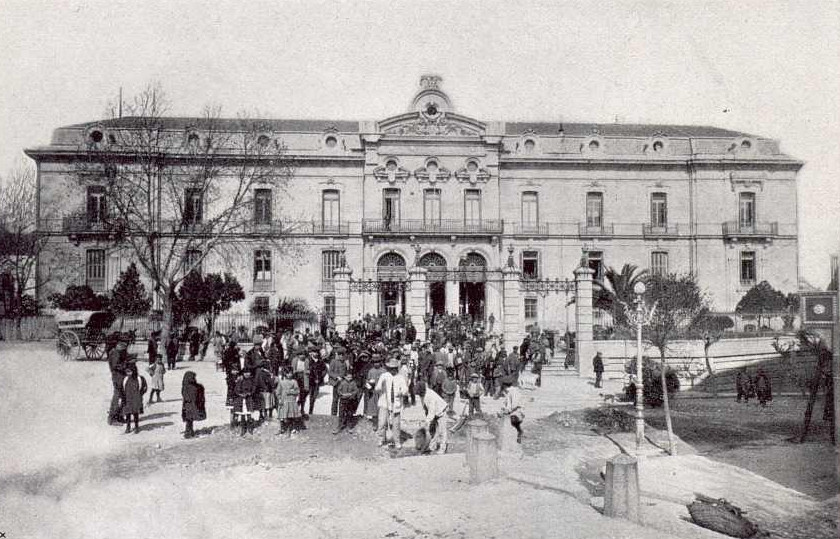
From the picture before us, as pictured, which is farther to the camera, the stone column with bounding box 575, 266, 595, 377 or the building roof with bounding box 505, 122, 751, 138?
the building roof with bounding box 505, 122, 751, 138

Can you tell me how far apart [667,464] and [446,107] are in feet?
84.3

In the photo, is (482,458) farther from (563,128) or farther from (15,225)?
(563,128)

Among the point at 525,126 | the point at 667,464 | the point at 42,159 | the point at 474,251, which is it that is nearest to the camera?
the point at 667,464

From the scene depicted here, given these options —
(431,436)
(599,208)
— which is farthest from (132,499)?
(599,208)

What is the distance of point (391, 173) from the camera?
106 ft

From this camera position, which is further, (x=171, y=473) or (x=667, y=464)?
A: (x=667, y=464)

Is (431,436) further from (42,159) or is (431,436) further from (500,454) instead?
(42,159)

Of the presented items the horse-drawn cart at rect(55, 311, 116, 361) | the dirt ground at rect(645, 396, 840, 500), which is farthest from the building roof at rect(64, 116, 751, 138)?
the dirt ground at rect(645, 396, 840, 500)

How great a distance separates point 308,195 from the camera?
107 feet

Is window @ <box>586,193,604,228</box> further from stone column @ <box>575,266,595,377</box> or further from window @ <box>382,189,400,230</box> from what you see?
stone column @ <box>575,266,595,377</box>

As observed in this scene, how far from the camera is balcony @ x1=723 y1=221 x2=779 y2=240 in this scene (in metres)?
33.6

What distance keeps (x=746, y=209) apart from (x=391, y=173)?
795 inches

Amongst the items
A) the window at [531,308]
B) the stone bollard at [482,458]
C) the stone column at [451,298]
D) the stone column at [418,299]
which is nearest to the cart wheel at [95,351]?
the stone column at [418,299]

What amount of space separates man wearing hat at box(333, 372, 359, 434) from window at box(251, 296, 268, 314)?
69.1ft
